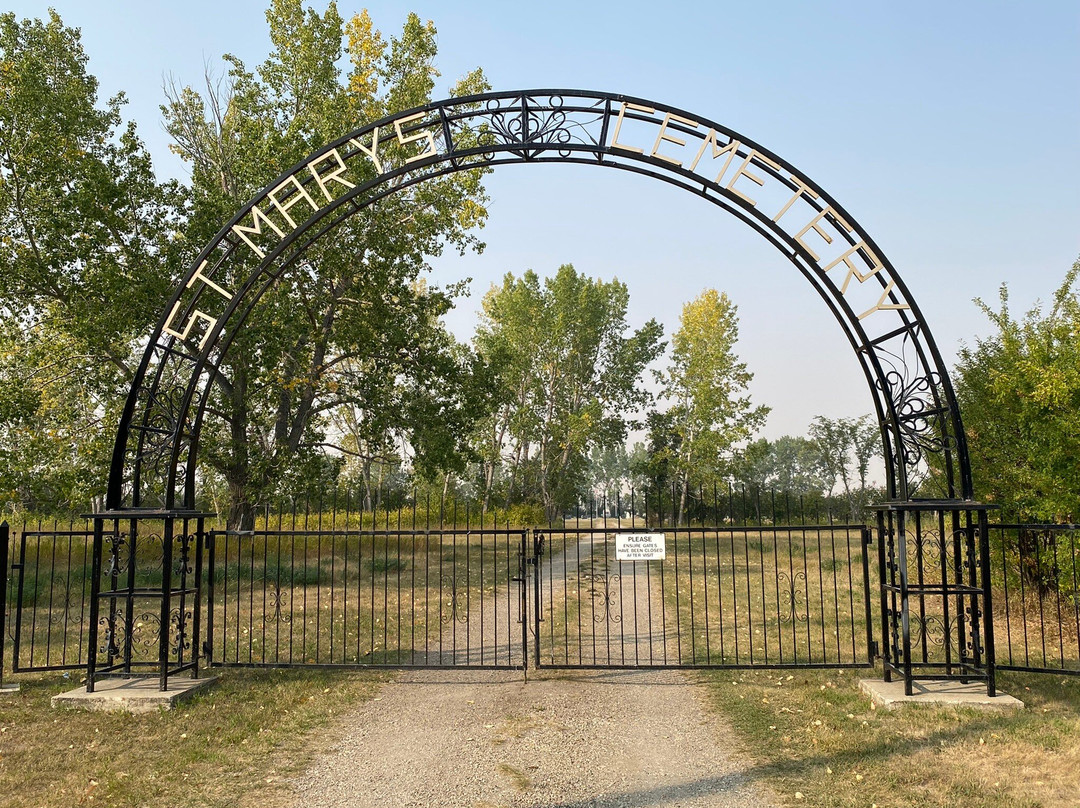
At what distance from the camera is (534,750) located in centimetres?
618

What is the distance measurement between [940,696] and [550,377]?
41229 mm

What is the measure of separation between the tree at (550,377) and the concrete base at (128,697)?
124ft

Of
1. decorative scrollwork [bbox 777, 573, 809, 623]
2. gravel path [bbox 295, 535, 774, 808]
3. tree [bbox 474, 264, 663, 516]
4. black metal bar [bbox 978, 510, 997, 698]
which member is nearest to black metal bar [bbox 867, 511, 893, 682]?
black metal bar [bbox 978, 510, 997, 698]

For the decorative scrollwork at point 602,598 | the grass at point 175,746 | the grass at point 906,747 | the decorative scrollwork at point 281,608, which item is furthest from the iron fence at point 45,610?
the grass at point 906,747

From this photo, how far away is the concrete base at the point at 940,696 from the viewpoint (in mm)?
7078

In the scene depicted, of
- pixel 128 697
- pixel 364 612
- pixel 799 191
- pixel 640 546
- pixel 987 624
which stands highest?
pixel 799 191

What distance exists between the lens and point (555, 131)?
25.4 feet

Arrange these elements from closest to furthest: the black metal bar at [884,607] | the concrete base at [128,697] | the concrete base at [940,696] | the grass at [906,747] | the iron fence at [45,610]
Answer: the grass at [906,747], the concrete base at [940,696], the concrete base at [128,697], the black metal bar at [884,607], the iron fence at [45,610]

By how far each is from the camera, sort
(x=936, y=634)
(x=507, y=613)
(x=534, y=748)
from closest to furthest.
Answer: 1. (x=534, y=748)
2. (x=936, y=634)
3. (x=507, y=613)

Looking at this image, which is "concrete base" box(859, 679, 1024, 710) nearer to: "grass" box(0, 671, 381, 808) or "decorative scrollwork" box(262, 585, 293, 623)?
"grass" box(0, 671, 381, 808)

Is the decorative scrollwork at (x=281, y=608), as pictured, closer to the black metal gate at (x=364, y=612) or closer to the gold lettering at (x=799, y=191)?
the black metal gate at (x=364, y=612)

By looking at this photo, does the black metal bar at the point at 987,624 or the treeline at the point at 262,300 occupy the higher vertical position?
the treeline at the point at 262,300

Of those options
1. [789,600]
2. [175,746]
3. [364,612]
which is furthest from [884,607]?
[364,612]

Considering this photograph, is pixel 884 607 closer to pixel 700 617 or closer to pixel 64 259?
pixel 700 617
